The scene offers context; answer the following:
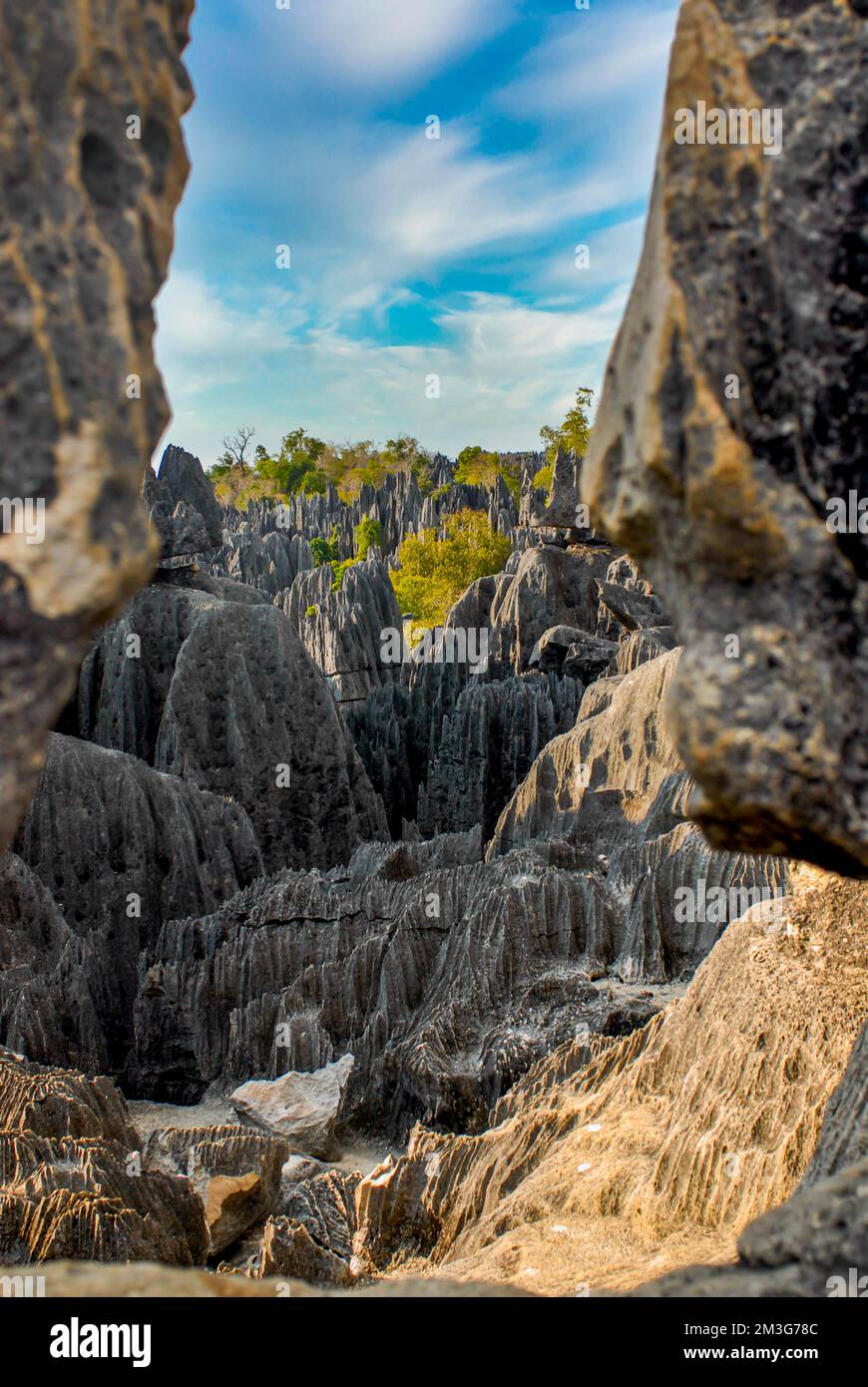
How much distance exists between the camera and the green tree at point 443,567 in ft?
155

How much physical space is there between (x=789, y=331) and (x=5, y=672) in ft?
5.44

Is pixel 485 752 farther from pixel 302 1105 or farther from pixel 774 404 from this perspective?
pixel 774 404

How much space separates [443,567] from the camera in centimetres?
4812

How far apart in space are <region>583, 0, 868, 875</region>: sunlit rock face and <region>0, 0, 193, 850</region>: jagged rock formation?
1.09 meters

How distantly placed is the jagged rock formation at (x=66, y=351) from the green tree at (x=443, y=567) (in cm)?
4316

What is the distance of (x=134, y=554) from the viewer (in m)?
2.14

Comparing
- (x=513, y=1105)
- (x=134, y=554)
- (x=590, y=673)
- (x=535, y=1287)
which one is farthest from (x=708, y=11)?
(x=590, y=673)

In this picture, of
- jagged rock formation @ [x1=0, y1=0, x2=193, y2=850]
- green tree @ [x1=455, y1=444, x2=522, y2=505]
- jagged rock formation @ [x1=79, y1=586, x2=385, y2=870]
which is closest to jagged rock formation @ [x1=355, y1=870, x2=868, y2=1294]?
jagged rock formation @ [x1=0, y1=0, x2=193, y2=850]

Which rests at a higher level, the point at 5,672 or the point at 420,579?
the point at 420,579

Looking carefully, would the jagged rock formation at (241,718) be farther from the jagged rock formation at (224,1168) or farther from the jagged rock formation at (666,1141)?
the jagged rock formation at (666,1141)

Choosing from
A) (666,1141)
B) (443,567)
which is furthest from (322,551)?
(666,1141)

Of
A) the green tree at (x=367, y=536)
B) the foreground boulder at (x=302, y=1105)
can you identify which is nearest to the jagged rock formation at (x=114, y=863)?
the foreground boulder at (x=302, y=1105)

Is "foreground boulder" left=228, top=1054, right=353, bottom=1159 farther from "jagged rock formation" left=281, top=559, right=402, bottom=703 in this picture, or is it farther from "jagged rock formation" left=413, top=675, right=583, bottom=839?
"jagged rock formation" left=281, top=559, right=402, bottom=703
